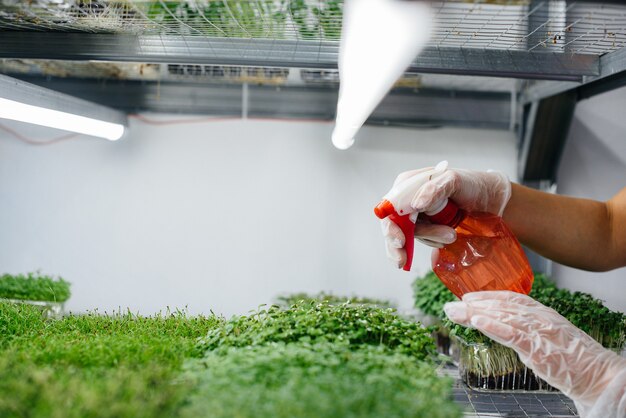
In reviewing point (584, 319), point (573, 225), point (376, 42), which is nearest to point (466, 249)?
point (573, 225)

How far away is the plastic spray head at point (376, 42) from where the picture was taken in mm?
1468

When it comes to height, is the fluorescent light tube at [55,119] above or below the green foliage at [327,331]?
above

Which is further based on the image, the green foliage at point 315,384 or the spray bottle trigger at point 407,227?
the spray bottle trigger at point 407,227

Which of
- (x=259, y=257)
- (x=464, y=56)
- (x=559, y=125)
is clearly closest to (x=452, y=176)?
(x=464, y=56)

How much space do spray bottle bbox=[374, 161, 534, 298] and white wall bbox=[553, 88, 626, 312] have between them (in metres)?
1.04

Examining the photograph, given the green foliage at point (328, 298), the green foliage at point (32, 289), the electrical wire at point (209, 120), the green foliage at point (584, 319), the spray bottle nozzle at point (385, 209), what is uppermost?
the electrical wire at point (209, 120)

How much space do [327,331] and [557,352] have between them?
69 centimetres

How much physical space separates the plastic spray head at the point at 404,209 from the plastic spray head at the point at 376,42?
0.32 m

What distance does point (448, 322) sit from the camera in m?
2.33

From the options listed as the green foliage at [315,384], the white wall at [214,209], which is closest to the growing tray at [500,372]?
the green foliage at [315,384]

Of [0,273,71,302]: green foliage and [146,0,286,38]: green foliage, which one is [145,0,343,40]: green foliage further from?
[0,273,71,302]: green foliage

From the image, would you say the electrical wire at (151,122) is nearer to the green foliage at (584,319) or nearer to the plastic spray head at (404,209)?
the green foliage at (584,319)

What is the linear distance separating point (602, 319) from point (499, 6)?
130cm

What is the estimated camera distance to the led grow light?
2232 millimetres
